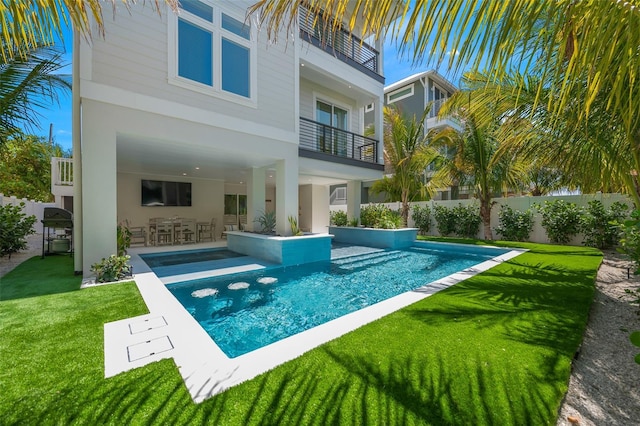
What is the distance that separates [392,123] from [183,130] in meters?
10.2

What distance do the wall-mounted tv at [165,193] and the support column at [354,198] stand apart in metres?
8.41

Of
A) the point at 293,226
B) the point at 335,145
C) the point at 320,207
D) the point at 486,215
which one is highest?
the point at 335,145

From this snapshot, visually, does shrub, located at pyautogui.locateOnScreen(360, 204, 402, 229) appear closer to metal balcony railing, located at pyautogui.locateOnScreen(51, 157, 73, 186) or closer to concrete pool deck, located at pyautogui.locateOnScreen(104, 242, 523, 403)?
concrete pool deck, located at pyautogui.locateOnScreen(104, 242, 523, 403)

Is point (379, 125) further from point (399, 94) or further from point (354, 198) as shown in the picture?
point (399, 94)

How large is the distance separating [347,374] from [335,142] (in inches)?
419

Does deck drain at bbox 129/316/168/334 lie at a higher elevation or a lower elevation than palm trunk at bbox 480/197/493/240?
lower

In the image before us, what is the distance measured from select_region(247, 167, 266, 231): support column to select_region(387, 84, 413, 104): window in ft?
57.2

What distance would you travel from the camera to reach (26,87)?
6.61 m

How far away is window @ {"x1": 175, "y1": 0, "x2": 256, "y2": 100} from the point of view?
723 centimetres

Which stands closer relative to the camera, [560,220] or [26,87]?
[26,87]

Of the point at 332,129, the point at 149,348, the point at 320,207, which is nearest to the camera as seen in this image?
the point at 149,348

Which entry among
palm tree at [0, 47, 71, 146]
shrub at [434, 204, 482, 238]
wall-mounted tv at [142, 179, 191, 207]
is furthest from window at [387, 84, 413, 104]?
palm tree at [0, 47, 71, 146]

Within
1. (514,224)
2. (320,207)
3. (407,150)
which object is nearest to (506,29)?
(407,150)

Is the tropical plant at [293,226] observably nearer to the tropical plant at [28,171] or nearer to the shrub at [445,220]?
the shrub at [445,220]
